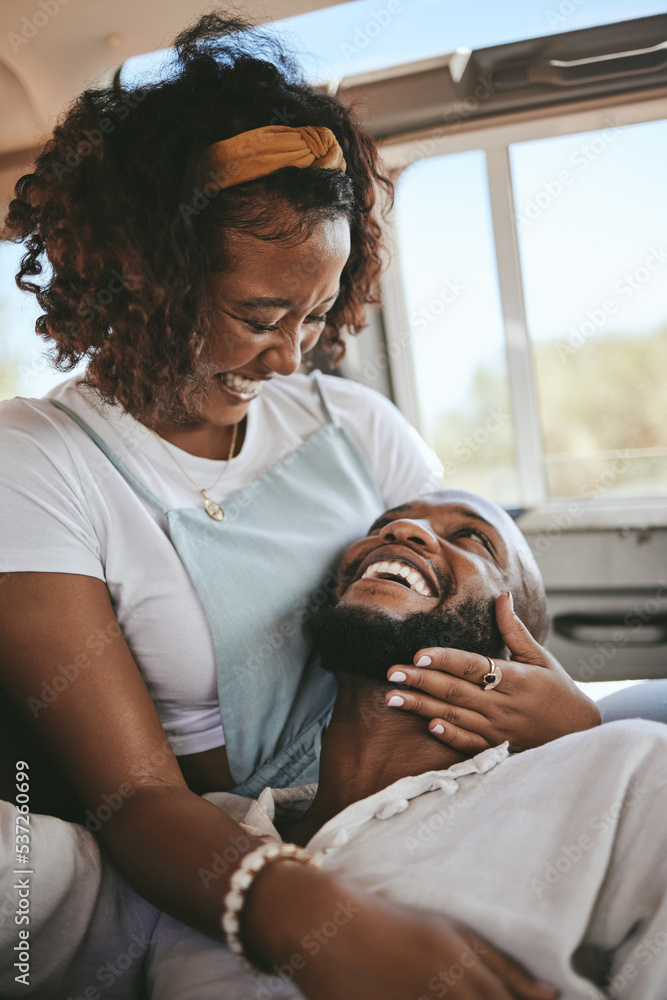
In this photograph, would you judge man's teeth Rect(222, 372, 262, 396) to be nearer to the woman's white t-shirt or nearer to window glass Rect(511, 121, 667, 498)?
the woman's white t-shirt

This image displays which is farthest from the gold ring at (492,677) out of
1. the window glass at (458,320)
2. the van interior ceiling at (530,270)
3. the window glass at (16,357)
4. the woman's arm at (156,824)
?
the window glass at (16,357)

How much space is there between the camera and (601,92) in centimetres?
264

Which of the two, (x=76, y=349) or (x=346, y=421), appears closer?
(x=76, y=349)

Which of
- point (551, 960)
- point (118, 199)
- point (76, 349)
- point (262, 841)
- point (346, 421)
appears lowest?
point (551, 960)

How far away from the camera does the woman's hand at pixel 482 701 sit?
4.65ft

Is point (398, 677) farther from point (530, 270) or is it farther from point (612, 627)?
point (530, 270)

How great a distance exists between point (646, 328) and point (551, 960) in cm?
294

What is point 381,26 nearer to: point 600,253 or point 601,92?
point 601,92

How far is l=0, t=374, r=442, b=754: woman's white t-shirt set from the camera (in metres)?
1.30

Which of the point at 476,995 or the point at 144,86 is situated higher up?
the point at 144,86

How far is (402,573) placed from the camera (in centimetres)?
158

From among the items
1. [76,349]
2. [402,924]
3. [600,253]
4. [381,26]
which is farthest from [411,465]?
[600,253]

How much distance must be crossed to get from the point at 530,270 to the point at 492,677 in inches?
96.3

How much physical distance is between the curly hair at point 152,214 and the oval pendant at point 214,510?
0.65 feet
